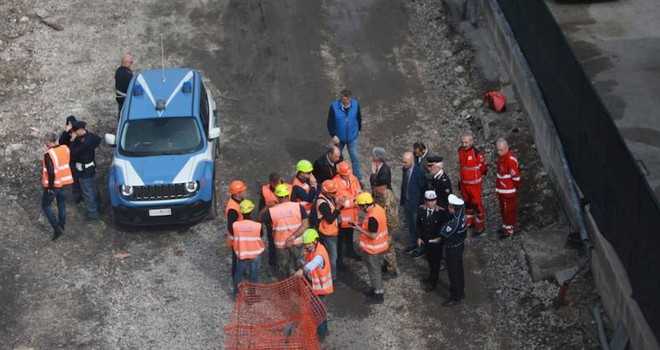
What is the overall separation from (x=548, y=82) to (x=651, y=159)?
8.20ft

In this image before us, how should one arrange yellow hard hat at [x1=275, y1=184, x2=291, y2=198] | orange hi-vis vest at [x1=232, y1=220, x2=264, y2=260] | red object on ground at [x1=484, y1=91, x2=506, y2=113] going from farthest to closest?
red object on ground at [x1=484, y1=91, x2=506, y2=113] < yellow hard hat at [x1=275, y1=184, x2=291, y2=198] < orange hi-vis vest at [x1=232, y1=220, x2=264, y2=260]

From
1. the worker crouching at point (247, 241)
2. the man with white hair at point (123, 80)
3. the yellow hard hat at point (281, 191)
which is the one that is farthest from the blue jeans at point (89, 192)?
the yellow hard hat at point (281, 191)

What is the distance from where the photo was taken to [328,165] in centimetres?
1638

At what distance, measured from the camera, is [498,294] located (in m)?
15.5

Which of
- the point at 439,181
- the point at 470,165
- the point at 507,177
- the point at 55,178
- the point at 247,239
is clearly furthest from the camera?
the point at 55,178

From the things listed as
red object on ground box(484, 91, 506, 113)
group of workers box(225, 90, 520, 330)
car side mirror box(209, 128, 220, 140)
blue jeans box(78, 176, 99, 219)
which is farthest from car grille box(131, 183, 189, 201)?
red object on ground box(484, 91, 506, 113)

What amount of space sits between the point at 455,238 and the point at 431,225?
1.58ft

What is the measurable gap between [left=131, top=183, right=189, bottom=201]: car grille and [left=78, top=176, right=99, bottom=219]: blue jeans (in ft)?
3.58

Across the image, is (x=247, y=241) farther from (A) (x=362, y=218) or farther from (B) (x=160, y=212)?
(B) (x=160, y=212)

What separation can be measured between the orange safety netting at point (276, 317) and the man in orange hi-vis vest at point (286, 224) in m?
0.46

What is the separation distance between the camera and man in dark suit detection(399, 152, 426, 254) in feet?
52.3

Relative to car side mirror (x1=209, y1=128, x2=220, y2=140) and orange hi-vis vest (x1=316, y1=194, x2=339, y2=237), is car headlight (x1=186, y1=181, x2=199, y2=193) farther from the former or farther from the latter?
orange hi-vis vest (x1=316, y1=194, x2=339, y2=237)

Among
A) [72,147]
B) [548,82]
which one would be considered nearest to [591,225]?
[548,82]

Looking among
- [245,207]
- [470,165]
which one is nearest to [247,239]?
[245,207]
